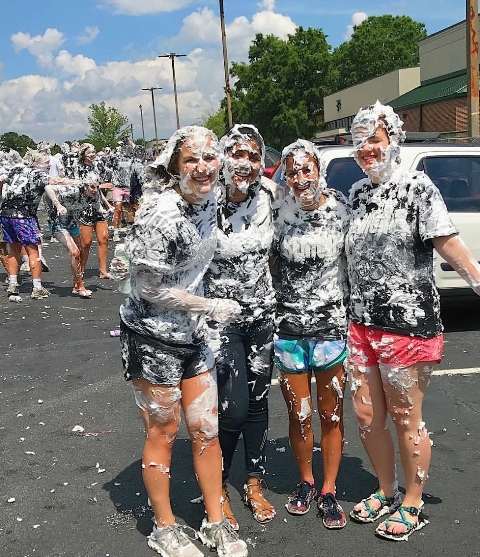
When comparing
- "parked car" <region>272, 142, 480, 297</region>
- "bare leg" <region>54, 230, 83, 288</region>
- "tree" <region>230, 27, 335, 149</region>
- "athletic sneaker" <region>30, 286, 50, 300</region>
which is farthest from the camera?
"tree" <region>230, 27, 335, 149</region>

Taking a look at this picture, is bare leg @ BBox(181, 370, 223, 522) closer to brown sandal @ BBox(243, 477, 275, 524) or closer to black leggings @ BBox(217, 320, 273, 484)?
Answer: black leggings @ BBox(217, 320, 273, 484)

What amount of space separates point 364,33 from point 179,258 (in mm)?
66692

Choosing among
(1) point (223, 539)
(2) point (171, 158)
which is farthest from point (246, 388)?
(2) point (171, 158)

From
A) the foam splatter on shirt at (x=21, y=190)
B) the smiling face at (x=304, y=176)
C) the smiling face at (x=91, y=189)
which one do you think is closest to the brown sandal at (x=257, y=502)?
the smiling face at (x=304, y=176)

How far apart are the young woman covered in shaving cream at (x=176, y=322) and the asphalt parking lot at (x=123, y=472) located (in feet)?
0.83

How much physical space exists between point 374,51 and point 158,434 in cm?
6650

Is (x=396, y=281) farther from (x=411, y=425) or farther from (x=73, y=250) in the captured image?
(x=73, y=250)

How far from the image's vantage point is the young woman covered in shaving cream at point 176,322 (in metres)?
2.80

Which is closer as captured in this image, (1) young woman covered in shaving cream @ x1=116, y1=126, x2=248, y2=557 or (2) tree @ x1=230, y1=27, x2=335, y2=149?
(1) young woman covered in shaving cream @ x1=116, y1=126, x2=248, y2=557

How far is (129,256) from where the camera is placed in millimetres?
2814

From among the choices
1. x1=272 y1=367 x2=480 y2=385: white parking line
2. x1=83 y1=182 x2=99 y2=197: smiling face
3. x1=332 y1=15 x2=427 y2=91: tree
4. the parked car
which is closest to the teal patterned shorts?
x1=272 y1=367 x2=480 y2=385: white parking line

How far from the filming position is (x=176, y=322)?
2893 millimetres

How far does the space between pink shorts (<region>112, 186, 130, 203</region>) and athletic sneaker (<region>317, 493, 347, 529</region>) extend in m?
13.5

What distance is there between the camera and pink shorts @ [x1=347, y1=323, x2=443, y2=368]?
306 centimetres
